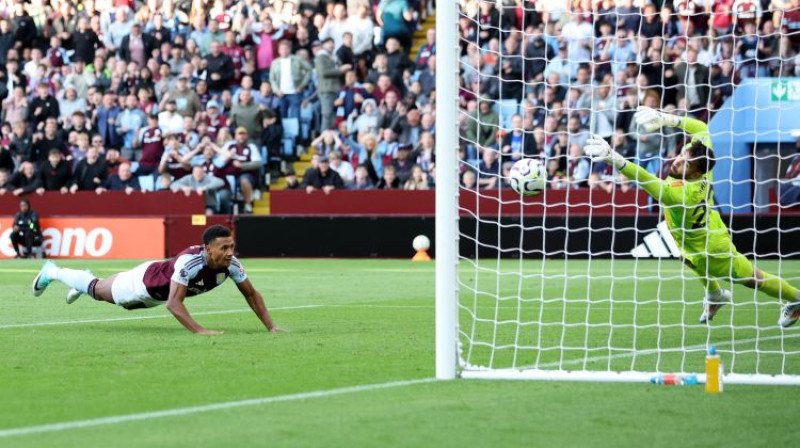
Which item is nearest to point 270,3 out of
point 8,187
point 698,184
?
point 8,187

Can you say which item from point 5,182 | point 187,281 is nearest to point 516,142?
point 187,281

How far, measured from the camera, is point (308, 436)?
6.37 metres

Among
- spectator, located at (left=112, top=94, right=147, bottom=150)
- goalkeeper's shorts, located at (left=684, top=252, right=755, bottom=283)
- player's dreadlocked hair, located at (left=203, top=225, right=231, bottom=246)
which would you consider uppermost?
player's dreadlocked hair, located at (left=203, top=225, right=231, bottom=246)

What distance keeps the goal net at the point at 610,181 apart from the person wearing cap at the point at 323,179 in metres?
3.14

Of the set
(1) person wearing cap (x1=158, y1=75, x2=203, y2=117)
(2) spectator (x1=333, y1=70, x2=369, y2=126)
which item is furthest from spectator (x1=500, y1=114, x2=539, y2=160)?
(1) person wearing cap (x1=158, y1=75, x2=203, y2=117)

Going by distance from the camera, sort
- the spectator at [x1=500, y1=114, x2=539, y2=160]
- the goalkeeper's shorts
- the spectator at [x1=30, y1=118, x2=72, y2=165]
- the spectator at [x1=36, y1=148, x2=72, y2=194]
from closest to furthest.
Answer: the goalkeeper's shorts, the spectator at [x1=500, y1=114, x2=539, y2=160], the spectator at [x1=36, y1=148, x2=72, y2=194], the spectator at [x1=30, y1=118, x2=72, y2=165]

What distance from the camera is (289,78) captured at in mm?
29281

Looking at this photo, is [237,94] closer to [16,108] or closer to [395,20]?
[395,20]

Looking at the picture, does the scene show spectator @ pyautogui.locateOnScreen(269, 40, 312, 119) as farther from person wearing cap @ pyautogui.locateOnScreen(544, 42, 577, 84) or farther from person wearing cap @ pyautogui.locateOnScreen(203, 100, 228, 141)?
person wearing cap @ pyautogui.locateOnScreen(544, 42, 577, 84)

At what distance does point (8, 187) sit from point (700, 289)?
1727cm

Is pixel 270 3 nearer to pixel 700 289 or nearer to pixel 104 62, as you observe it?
pixel 104 62

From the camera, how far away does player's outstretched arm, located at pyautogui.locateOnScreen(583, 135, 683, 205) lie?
989 cm

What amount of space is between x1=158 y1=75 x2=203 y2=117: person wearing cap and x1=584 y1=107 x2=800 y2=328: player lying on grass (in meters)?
18.8

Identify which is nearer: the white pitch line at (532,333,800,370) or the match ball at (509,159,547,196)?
the white pitch line at (532,333,800,370)
